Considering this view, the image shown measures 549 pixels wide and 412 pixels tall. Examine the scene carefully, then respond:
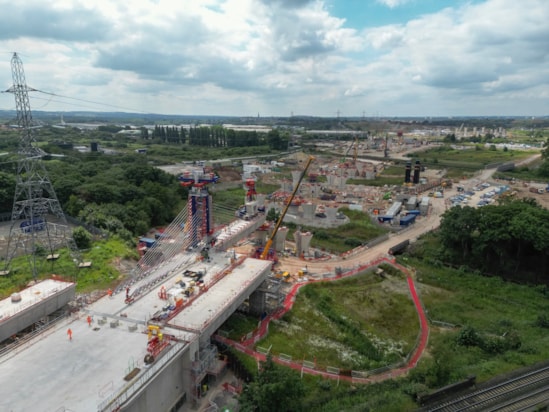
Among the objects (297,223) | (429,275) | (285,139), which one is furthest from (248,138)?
(429,275)

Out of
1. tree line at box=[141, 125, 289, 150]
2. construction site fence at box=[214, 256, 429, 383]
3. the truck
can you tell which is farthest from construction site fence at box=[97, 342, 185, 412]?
tree line at box=[141, 125, 289, 150]

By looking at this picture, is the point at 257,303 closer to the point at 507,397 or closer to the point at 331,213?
the point at 507,397

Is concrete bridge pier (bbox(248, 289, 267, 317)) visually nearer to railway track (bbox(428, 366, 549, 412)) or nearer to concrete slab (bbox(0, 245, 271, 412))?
concrete slab (bbox(0, 245, 271, 412))

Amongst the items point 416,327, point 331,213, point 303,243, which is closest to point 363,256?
point 303,243

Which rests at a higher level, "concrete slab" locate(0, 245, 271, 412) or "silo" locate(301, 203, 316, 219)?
"concrete slab" locate(0, 245, 271, 412)

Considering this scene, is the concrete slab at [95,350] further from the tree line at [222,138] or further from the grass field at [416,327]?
the tree line at [222,138]

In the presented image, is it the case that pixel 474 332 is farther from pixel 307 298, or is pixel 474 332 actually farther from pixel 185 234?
pixel 185 234
